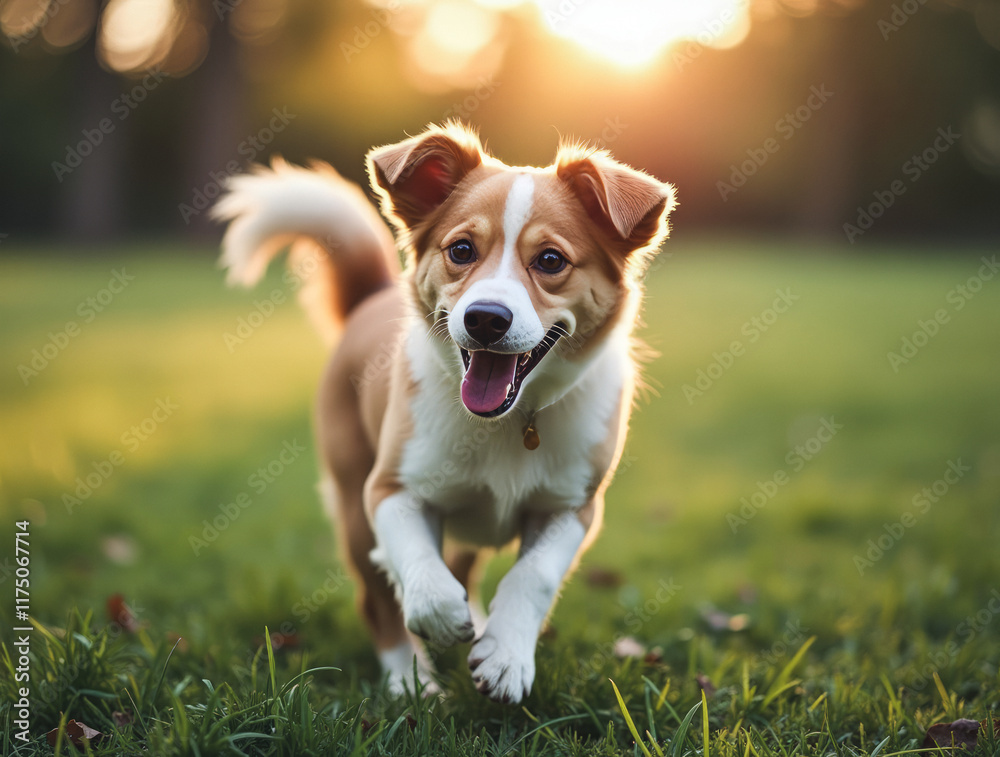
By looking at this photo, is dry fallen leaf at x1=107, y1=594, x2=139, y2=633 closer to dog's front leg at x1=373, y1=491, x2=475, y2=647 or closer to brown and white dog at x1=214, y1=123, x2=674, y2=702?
brown and white dog at x1=214, y1=123, x2=674, y2=702

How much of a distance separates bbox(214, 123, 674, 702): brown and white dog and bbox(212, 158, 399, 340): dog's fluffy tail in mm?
913

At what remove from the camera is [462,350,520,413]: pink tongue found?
271cm

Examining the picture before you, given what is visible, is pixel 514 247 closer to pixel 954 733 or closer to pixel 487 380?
pixel 487 380

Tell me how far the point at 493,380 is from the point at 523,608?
2.44 ft

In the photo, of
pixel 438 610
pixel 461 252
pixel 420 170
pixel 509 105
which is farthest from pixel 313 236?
pixel 509 105

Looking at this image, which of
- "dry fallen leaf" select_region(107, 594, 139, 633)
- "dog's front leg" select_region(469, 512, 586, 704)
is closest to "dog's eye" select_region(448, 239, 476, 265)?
"dog's front leg" select_region(469, 512, 586, 704)

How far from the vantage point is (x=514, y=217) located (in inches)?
112

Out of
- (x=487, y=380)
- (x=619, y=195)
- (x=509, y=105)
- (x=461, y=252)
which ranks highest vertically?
(x=619, y=195)

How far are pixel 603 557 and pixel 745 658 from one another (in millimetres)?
1750

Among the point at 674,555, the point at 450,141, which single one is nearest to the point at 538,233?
the point at 450,141

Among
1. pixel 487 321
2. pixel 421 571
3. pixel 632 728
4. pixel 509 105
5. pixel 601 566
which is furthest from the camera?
pixel 509 105

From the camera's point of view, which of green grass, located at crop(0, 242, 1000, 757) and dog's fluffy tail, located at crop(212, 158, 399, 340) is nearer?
green grass, located at crop(0, 242, 1000, 757)

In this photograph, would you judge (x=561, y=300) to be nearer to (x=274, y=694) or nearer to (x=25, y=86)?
(x=274, y=694)

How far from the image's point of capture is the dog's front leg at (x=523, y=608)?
258 cm
